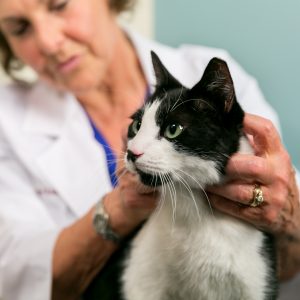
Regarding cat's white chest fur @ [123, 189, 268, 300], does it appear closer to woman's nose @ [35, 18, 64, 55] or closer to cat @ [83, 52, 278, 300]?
cat @ [83, 52, 278, 300]

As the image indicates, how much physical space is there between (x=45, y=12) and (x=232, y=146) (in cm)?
51

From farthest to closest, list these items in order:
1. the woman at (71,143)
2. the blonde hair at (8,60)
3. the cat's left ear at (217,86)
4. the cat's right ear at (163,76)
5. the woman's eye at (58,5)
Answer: the blonde hair at (8,60) < the woman's eye at (58,5) < the woman at (71,143) < the cat's right ear at (163,76) < the cat's left ear at (217,86)

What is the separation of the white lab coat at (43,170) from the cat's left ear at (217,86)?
0.13 meters

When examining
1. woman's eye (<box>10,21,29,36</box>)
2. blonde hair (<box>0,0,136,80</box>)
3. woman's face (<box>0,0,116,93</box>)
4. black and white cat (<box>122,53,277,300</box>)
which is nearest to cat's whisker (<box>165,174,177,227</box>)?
black and white cat (<box>122,53,277,300</box>)

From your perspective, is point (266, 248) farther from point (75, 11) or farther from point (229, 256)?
point (75, 11)

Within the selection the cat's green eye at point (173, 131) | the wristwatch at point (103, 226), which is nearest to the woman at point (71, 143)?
the wristwatch at point (103, 226)

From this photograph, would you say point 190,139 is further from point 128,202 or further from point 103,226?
point 103,226

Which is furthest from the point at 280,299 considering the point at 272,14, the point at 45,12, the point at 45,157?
the point at 45,12

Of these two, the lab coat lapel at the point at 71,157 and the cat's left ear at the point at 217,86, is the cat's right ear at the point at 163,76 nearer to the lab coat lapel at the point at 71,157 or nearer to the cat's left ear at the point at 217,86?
the cat's left ear at the point at 217,86

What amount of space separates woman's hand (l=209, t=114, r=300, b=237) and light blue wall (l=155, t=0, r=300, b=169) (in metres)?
→ 0.02

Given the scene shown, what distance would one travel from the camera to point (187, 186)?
18.8 inches

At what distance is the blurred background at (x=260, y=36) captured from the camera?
44cm

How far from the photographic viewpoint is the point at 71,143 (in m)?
0.85

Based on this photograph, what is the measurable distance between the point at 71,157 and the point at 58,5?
0.30 metres
